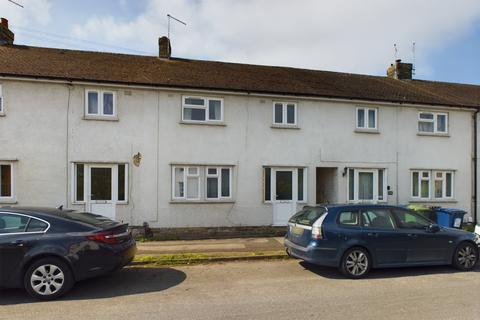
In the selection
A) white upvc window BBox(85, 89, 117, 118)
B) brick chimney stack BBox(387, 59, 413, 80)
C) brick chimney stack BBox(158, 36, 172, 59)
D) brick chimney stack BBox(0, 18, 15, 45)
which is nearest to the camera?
white upvc window BBox(85, 89, 117, 118)

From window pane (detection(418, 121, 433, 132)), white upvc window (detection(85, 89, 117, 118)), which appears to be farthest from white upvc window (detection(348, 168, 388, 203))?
white upvc window (detection(85, 89, 117, 118))

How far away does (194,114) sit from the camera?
11.6 metres

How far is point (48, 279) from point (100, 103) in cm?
674

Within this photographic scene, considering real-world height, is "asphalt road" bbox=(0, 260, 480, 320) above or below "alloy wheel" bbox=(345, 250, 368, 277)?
below

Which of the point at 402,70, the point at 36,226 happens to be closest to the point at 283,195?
the point at 36,226

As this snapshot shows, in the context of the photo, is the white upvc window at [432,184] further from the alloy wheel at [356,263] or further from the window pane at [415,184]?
the alloy wheel at [356,263]

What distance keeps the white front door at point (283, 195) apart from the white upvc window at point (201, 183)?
154 centimetres

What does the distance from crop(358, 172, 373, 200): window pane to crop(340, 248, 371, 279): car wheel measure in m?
6.52

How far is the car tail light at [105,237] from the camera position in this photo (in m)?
5.62

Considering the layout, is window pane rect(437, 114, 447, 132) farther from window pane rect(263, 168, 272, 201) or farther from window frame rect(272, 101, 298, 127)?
window pane rect(263, 168, 272, 201)

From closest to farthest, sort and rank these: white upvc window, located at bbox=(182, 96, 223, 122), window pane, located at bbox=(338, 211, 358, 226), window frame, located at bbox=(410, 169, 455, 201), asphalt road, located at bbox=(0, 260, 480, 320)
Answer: asphalt road, located at bbox=(0, 260, 480, 320)
window pane, located at bbox=(338, 211, 358, 226)
white upvc window, located at bbox=(182, 96, 223, 122)
window frame, located at bbox=(410, 169, 455, 201)

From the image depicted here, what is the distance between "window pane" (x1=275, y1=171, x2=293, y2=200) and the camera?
12.1 m

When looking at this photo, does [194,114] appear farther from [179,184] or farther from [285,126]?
[285,126]

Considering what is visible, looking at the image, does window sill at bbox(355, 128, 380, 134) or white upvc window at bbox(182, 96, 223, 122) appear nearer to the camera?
white upvc window at bbox(182, 96, 223, 122)
